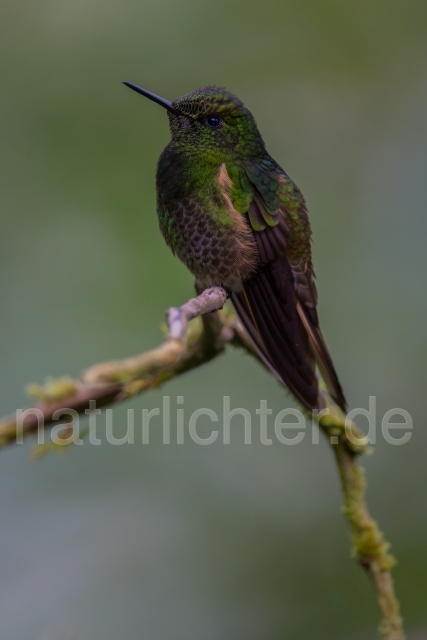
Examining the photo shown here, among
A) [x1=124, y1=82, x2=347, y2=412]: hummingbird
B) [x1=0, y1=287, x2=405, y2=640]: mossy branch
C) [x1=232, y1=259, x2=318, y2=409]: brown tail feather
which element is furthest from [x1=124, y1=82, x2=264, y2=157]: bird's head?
[x1=0, y1=287, x2=405, y2=640]: mossy branch

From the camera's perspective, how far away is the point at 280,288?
2383 millimetres

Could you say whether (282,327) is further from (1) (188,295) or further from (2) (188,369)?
(1) (188,295)

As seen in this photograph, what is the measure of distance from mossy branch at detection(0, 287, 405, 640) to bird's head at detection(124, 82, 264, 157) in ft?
1.90

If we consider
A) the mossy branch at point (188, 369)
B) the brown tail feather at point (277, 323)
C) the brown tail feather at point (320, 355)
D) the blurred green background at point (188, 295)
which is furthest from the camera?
the blurred green background at point (188, 295)

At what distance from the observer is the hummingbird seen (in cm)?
235

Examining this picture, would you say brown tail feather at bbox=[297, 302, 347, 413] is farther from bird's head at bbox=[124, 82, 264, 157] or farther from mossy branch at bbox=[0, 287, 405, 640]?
bird's head at bbox=[124, 82, 264, 157]

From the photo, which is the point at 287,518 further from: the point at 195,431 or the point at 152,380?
the point at 152,380

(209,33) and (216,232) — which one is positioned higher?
(209,33)

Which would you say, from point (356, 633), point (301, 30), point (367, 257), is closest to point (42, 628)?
point (356, 633)

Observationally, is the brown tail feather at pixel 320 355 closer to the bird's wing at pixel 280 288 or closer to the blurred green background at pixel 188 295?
the bird's wing at pixel 280 288

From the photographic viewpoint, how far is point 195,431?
3.16m

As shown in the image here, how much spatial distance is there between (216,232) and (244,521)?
146 cm

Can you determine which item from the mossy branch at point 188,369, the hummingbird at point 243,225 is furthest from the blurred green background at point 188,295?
the mossy branch at point 188,369

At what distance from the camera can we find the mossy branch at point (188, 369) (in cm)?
107
